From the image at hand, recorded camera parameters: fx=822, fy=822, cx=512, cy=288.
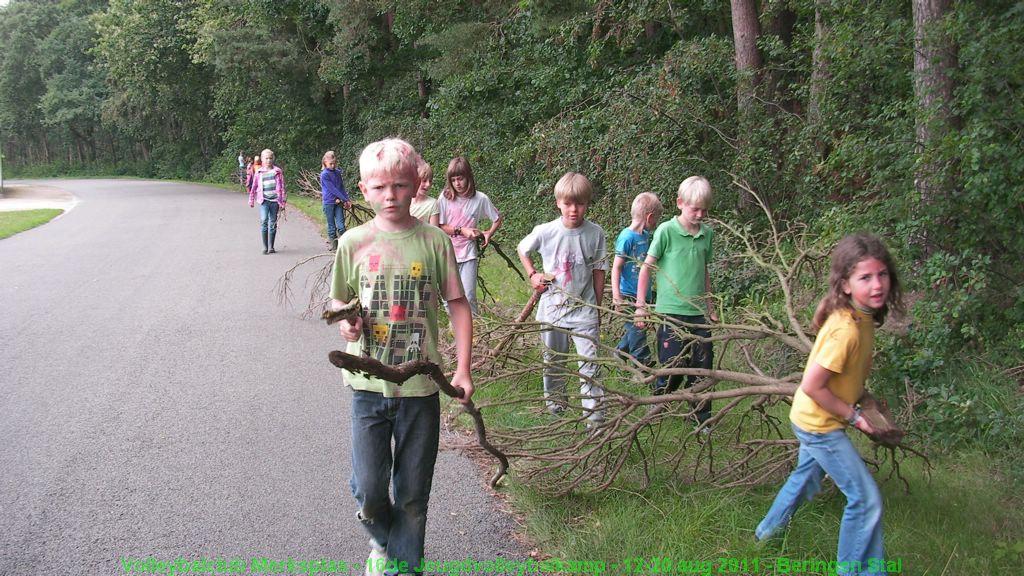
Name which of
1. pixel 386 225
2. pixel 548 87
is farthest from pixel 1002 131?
pixel 548 87

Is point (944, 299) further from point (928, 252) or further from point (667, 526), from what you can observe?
point (667, 526)

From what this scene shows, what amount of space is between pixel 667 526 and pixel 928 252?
3717 millimetres

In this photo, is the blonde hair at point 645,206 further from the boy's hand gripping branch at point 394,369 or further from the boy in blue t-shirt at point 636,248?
the boy's hand gripping branch at point 394,369

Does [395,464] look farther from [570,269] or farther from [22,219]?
[22,219]

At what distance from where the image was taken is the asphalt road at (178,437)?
387 cm

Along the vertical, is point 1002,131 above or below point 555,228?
above

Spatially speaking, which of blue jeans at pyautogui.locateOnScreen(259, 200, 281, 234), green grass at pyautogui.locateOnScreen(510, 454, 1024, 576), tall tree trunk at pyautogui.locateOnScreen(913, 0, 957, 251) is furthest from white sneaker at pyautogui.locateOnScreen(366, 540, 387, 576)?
blue jeans at pyautogui.locateOnScreen(259, 200, 281, 234)

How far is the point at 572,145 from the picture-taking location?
11188 mm

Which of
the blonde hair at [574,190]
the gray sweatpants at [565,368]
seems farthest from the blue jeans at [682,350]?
the blonde hair at [574,190]

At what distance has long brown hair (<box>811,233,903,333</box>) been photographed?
312 centimetres

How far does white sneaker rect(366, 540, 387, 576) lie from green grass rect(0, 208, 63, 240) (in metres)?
15.6

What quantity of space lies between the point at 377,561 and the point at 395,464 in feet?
1.42

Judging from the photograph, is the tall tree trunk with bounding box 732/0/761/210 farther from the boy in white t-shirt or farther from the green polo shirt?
the boy in white t-shirt

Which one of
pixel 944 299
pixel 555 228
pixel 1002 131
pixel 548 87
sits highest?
pixel 548 87
